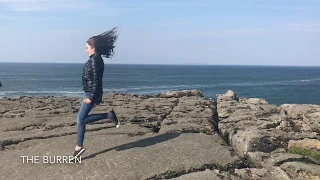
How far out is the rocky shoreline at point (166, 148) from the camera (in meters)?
9.12

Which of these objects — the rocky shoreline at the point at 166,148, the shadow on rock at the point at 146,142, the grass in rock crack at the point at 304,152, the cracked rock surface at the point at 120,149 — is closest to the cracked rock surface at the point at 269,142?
the rocky shoreline at the point at 166,148

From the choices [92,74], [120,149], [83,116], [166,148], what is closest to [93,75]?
[92,74]

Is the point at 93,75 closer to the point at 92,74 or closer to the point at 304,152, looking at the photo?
the point at 92,74

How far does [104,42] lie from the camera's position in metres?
9.82

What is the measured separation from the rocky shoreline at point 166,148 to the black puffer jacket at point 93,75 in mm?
1843

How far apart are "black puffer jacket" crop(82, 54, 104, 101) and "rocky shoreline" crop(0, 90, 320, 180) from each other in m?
1.84

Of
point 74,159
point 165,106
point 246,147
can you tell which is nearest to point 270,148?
point 246,147

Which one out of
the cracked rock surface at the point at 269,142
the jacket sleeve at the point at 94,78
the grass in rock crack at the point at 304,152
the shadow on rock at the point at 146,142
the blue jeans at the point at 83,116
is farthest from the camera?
the grass in rock crack at the point at 304,152

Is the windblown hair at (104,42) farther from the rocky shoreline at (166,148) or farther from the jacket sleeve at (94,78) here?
the rocky shoreline at (166,148)

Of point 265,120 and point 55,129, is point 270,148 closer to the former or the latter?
point 265,120

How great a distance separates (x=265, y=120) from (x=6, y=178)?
37.5 feet

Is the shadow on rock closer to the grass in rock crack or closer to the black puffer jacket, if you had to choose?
the black puffer jacket

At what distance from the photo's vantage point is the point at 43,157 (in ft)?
33.4

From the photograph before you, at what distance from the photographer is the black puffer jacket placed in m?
9.45
